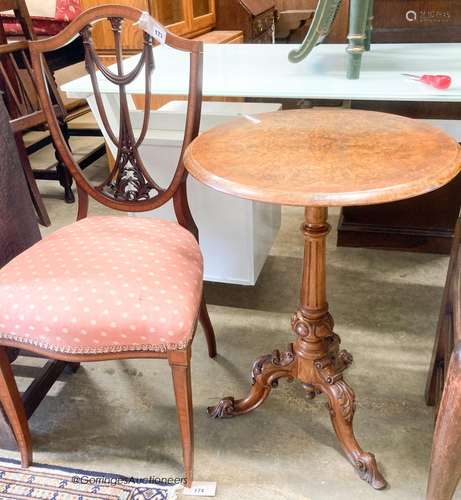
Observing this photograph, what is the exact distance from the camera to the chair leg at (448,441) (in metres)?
0.85

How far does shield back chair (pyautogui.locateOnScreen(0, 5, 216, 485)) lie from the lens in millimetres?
1029

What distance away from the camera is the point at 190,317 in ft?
3.44

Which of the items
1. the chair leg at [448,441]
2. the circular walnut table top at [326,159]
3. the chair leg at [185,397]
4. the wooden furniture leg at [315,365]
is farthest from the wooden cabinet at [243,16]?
the chair leg at [448,441]

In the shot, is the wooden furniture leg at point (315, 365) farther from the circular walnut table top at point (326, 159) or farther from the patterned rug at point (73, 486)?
the patterned rug at point (73, 486)

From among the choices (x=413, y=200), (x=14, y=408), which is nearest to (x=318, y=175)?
(x=14, y=408)

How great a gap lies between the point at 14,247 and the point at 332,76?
39.1 inches

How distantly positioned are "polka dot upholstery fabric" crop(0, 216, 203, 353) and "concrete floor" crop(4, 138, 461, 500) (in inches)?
16.3

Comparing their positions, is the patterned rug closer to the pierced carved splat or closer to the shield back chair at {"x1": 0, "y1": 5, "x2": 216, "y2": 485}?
the shield back chair at {"x1": 0, "y1": 5, "x2": 216, "y2": 485}

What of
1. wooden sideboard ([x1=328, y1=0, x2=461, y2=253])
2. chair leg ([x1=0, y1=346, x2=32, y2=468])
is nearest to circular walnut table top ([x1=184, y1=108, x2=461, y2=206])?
chair leg ([x1=0, y1=346, x2=32, y2=468])

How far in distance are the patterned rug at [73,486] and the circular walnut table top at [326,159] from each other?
760 millimetres

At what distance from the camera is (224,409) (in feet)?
4.51

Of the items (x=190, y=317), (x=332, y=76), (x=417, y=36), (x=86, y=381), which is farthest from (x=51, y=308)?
(x=417, y=36)

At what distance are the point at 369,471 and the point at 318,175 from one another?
740 mm

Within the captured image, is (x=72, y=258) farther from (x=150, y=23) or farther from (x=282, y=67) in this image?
(x=282, y=67)
